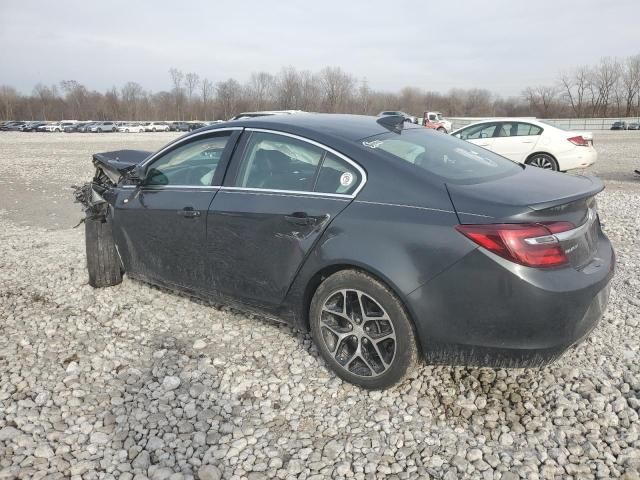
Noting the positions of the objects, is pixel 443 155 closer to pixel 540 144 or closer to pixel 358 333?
pixel 358 333

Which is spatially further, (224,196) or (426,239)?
(224,196)

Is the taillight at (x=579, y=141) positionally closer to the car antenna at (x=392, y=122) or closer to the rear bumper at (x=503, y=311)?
the car antenna at (x=392, y=122)

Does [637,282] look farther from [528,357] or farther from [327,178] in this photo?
[327,178]

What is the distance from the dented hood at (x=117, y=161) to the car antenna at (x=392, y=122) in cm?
271

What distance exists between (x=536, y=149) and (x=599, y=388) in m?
9.57

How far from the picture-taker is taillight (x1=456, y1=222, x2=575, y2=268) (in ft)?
8.10

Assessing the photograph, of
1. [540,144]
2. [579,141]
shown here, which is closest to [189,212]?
[540,144]

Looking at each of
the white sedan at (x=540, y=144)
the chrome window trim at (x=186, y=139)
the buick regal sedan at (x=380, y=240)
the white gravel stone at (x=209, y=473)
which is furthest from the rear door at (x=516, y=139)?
the white gravel stone at (x=209, y=473)

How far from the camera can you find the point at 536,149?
11438mm

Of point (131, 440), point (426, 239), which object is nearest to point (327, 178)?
point (426, 239)

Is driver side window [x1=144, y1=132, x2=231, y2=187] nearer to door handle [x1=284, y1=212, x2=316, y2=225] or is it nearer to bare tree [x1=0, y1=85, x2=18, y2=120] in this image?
door handle [x1=284, y1=212, x2=316, y2=225]

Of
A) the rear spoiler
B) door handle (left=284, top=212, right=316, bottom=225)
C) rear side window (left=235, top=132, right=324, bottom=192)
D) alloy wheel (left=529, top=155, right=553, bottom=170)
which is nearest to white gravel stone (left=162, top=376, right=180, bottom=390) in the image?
door handle (left=284, top=212, right=316, bottom=225)

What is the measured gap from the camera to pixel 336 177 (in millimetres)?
3086

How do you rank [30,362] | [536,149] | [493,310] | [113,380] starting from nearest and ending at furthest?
[493,310], [113,380], [30,362], [536,149]
